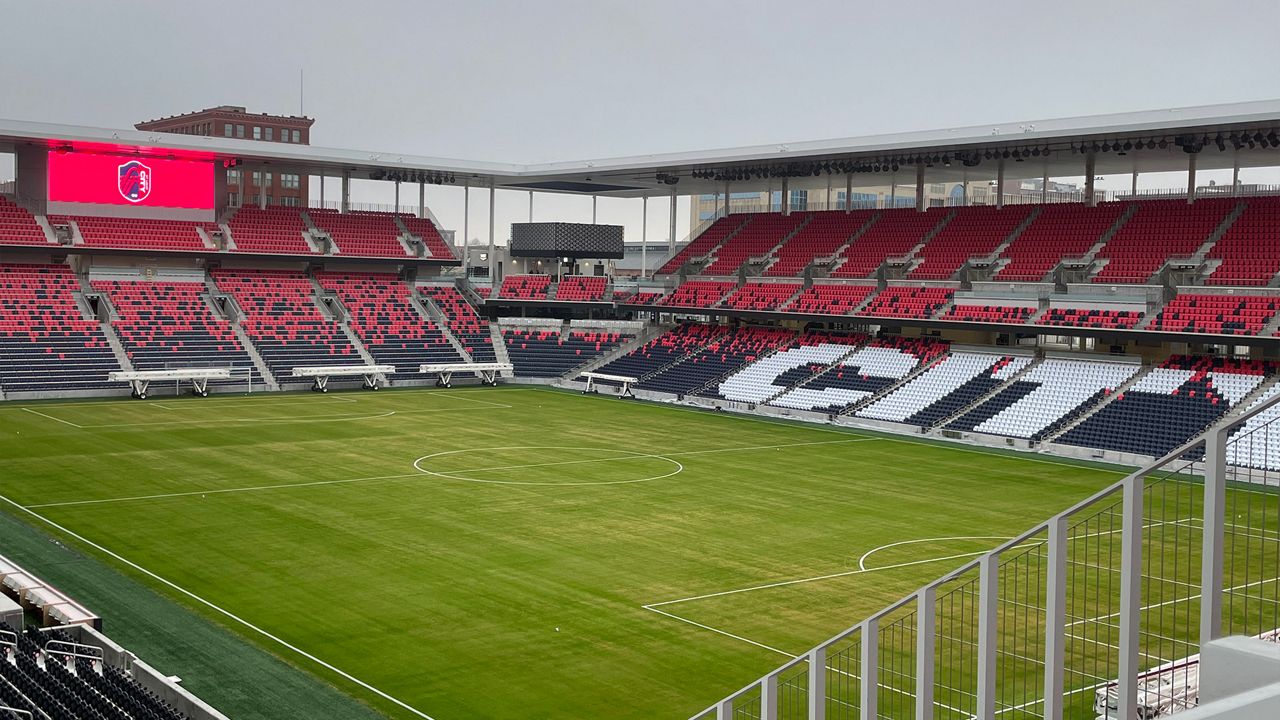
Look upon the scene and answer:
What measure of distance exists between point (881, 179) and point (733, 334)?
1189cm

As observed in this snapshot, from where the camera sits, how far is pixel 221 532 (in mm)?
Result: 26391

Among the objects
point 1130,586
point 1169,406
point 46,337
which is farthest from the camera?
point 46,337

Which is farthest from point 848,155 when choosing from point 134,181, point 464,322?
point 134,181

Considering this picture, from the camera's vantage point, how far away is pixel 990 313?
4994 centimetres

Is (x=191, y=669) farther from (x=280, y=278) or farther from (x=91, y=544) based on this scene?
(x=280, y=278)

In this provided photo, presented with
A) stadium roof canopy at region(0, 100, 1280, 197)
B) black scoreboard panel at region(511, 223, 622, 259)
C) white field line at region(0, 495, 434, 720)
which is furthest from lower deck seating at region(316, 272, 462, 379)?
white field line at region(0, 495, 434, 720)

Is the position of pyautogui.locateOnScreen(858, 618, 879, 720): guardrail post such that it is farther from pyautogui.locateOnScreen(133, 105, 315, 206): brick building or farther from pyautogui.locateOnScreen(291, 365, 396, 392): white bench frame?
pyautogui.locateOnScreen(133, 105, 315, 206): brick building

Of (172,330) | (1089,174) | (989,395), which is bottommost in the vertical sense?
(989,395)

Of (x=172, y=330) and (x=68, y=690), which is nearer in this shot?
(x=68, y=690)

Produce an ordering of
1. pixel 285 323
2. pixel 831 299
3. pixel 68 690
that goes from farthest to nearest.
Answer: pixel 285 323, pixel 831 299, pixel 68 690

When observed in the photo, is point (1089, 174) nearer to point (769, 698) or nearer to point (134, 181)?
point (134, 181)

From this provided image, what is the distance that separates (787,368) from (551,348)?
51.0 feet

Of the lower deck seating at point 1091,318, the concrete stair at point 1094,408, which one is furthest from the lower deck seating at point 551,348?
the concrete stair at point 1094,408

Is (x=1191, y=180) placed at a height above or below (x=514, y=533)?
above
